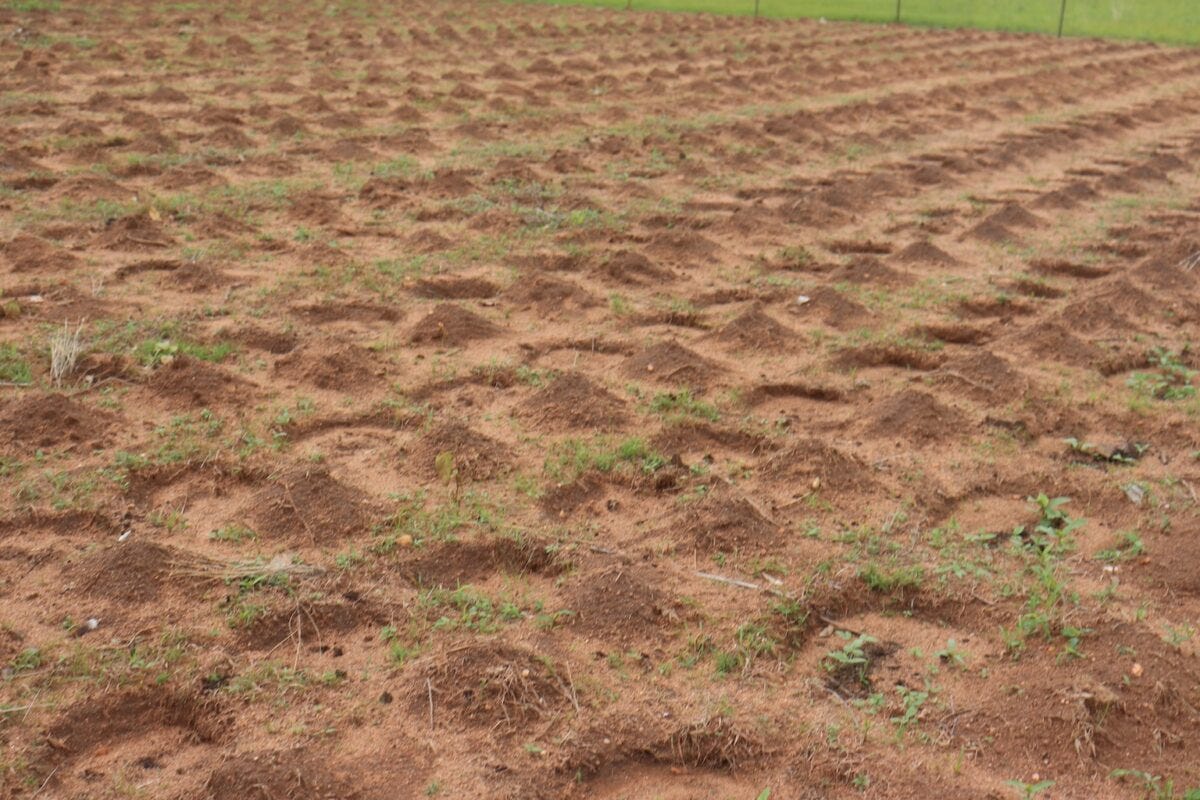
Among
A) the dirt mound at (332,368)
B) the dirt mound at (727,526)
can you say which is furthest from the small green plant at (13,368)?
the dirt mound at (727,526)

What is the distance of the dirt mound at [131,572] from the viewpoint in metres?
2.89

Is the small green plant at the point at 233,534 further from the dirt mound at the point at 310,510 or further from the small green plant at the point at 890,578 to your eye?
the small green plant at the point at 890,578

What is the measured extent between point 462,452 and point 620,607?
0.90 metres

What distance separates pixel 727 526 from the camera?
10.8 ft

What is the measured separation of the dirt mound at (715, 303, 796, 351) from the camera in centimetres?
464

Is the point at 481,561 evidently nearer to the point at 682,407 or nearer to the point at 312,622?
the point at 312,622

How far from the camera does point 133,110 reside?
827 centimetres

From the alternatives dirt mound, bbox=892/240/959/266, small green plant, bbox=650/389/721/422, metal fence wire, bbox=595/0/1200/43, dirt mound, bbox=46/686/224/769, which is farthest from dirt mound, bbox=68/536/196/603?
→ metal fence wire, bbox=595/0/1200/43

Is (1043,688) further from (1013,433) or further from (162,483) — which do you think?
(162,483)

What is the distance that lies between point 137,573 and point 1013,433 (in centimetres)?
264

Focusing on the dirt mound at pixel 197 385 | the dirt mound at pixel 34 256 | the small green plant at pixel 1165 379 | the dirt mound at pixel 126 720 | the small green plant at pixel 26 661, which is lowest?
the small green plant at pixel 1165 379

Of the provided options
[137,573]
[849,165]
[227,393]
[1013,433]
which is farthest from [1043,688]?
[849,165]

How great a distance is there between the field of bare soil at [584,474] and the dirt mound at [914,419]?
0.02m

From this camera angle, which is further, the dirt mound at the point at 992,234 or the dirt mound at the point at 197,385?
the dirt mound at the point at 992,234
